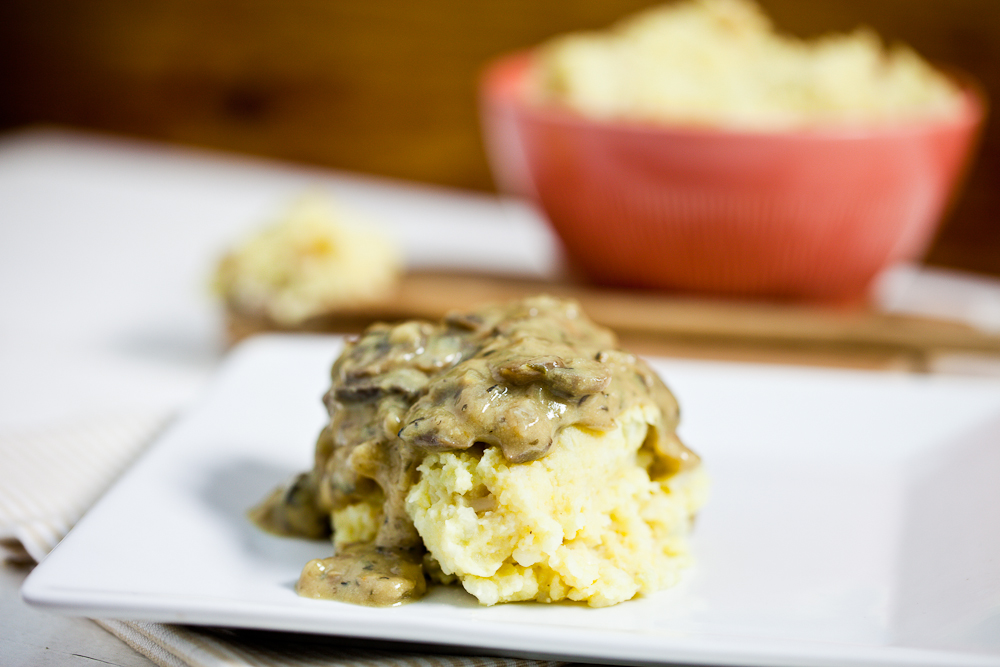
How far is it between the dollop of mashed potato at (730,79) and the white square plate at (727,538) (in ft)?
2.99

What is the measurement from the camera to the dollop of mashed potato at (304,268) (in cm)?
244

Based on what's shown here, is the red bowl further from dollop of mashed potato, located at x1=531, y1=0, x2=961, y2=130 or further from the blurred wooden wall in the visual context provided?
the blurred wooden wall

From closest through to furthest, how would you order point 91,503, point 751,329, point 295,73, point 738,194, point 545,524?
1. point 545,524
2. point 91,503
3. point 751,329
4. point 738,194
5. point 295,73

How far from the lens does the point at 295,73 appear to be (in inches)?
204

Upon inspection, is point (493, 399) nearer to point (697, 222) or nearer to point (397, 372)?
point (397, 372)

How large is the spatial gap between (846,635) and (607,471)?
0.36 m

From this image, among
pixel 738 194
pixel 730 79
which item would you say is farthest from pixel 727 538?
pixel 730 79

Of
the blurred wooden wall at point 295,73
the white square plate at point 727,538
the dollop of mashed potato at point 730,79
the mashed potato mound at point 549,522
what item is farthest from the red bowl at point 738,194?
the blurred wooden wall at point 295,73

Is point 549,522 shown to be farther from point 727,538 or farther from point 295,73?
point 295,73

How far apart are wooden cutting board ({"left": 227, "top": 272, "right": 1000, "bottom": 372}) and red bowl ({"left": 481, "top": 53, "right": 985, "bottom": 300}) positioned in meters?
0.16

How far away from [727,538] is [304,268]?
4.43ft

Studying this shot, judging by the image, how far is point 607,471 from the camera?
53.5 inches

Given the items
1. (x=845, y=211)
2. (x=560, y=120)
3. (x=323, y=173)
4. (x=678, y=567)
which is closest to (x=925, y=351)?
(x=845, y=211)

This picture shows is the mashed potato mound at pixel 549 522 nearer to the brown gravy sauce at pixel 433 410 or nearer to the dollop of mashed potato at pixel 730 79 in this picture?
the brown gravy sauce at pixel 433 410
